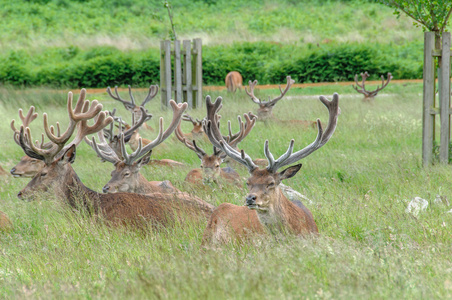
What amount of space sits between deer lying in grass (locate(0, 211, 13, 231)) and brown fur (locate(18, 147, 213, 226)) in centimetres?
25

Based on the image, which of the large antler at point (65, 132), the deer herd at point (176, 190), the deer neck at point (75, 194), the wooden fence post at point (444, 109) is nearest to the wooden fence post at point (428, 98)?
the wooden fence post at point (444, 109)

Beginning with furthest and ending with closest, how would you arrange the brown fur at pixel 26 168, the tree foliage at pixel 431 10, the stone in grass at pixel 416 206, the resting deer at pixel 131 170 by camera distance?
the tree foliage at pixel 431 10 < the brown fur at pixel 26 168 < the resting deer at pixel 131 170 < the stone in grass at pixel 416 206

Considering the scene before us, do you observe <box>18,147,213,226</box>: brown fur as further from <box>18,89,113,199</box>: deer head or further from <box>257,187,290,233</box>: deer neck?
<box>257,187,290,233</box>: deer neck

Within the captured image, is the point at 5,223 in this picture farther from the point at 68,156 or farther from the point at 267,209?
the point at 267,209

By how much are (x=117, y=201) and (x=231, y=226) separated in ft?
5.00

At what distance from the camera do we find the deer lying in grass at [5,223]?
6398 millimetres

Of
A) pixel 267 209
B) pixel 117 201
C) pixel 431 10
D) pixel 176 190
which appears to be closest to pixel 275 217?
pixel 267 209

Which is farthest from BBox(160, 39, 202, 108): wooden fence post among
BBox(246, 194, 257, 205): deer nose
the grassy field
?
BBox(246, 194, 257, 205): deer nose

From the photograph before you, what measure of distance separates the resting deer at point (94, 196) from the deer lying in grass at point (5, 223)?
0.25m

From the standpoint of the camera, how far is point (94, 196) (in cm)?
664

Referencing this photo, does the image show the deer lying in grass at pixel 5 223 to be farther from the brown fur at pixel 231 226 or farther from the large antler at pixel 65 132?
the brown fur at pixel 231 226

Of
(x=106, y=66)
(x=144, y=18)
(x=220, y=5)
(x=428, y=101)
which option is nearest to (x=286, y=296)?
(x=428, y=101)

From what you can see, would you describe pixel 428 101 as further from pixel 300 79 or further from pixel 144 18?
pixel 144 18

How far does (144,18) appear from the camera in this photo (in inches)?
1624
